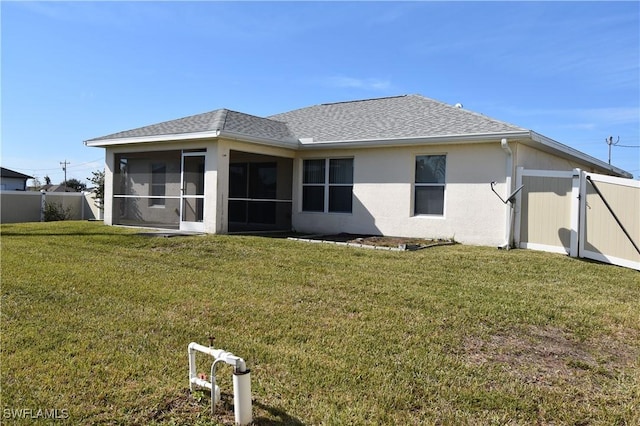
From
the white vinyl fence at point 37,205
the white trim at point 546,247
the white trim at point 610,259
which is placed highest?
the white vinyl fence at point 37,205

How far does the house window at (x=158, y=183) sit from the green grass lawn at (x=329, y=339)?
5938 mm

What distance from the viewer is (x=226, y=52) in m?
12.9

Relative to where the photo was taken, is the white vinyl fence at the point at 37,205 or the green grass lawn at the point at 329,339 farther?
the white vinyl fence at the point at 37,205

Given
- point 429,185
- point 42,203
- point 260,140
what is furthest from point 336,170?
point 42,203

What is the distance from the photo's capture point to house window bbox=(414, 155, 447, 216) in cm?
1256

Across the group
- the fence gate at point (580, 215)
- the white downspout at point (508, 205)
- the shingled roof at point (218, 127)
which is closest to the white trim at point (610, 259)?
the fence gate at point (580, 215)

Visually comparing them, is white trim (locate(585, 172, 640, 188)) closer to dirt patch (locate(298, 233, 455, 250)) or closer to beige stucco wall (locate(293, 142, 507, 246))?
beige stucco wall (locate(293, 142, 507, 246))

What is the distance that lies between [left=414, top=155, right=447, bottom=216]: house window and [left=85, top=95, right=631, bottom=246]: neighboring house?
0.03 m

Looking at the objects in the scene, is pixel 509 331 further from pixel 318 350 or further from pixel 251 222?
pixel 251 222

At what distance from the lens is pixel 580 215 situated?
10016 mm

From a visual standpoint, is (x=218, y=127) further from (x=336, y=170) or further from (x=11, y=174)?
(x=11, y=174)

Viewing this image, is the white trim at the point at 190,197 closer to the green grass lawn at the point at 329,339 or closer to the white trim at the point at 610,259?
the green grass lawn at the point at 329,339

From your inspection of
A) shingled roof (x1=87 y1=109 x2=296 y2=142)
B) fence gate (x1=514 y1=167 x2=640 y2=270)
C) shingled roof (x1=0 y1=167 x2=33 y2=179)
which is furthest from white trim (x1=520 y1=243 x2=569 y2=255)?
shingled roof (x1=0 y1=167 x2=33 y2=179)

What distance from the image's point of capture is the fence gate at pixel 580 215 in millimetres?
8922
